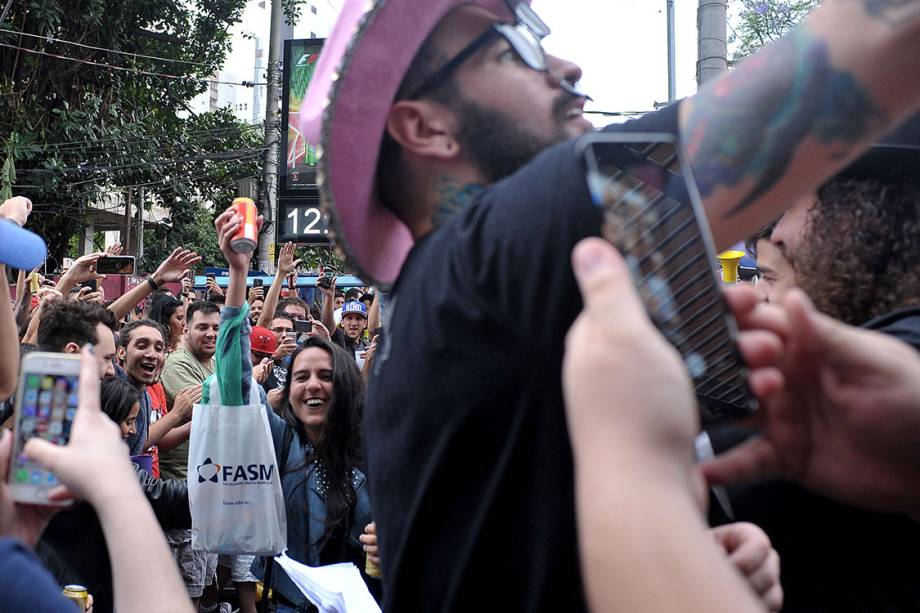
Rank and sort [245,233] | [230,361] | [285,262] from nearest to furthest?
[245,233] → [230,361] → [285,262]

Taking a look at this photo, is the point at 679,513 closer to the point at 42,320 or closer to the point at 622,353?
the point at 622,353

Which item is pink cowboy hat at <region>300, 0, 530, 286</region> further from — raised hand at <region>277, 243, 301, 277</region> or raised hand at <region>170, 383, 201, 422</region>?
raised hand at <region>277, 243, 301, 277</region>

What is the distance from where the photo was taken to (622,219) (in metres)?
0.95

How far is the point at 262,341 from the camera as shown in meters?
6.91

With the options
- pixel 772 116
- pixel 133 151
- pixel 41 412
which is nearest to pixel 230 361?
pixel 41 412

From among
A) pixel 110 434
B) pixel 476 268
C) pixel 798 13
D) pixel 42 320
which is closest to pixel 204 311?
pixel 42 320

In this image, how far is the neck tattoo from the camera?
1.40 m

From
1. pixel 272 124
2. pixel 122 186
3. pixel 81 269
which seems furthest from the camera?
pixel 272 124

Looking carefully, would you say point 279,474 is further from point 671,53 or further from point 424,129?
point 671,53

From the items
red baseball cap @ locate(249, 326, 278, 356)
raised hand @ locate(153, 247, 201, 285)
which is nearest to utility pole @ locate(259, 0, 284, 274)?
red baseball cap @ locate(249, 326, 278, 356)

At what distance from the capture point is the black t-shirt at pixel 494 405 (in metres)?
1.00

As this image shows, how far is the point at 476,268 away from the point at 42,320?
4.76 metres

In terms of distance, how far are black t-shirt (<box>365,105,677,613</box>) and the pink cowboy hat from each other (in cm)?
27

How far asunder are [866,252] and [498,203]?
48.1 inches
